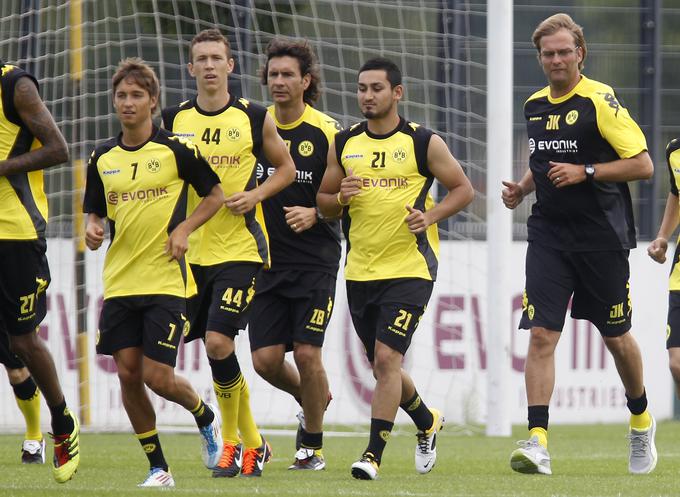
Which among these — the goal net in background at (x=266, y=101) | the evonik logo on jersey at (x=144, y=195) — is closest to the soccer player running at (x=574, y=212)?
the evonik logo on jersey at (x=144, y=195)

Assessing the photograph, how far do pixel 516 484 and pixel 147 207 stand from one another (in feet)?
7.49

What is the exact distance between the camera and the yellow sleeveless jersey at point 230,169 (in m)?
8.36

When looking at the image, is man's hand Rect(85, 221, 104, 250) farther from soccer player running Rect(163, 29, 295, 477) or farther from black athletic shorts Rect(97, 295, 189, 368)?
soccer player running Rect(163, 29, 295, 477)

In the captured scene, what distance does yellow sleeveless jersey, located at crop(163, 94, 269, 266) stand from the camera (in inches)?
329

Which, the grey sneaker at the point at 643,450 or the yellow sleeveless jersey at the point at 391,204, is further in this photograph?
Answer: the grey sneaker at the point at 643,450

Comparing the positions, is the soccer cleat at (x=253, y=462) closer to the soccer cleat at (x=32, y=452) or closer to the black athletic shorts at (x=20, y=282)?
the black athletic shorts at (x=20, y=282)

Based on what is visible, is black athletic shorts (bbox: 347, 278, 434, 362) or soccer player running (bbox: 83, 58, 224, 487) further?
black athletic shorts (bbox: 347, 278, 434, 362)

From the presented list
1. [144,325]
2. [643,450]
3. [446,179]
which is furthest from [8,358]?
[643,450]

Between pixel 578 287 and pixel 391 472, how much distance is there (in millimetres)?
1513

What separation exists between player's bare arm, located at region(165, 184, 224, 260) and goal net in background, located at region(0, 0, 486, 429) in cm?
516

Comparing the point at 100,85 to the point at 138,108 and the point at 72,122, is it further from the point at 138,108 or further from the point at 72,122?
the point at 138,108

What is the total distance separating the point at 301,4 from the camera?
12.9 m

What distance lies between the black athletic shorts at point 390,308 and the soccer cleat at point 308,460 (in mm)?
808

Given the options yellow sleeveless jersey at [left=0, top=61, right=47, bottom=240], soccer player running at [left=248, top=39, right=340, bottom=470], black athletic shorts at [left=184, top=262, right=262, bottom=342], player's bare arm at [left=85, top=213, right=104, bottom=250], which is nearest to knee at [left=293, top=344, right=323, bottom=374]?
soccer player running at [left=248, top=39, right=340, bottom=470]
